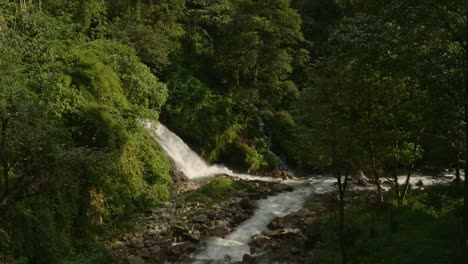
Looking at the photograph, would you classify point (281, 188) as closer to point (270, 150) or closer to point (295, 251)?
point (270, 150)

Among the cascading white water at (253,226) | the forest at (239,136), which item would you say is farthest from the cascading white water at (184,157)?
the cascading white water at (253,226)

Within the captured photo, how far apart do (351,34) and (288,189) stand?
15713 millimetres

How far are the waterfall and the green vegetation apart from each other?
2989 millimetres

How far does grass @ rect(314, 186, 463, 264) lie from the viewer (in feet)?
46.5

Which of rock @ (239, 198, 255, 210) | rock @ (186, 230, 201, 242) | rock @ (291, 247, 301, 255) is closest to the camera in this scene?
rock @ (291, 247, 301, 255)

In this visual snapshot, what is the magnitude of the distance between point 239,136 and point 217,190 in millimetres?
9237

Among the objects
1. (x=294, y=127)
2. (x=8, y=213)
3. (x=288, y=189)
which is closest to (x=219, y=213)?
(x=288, y=189)

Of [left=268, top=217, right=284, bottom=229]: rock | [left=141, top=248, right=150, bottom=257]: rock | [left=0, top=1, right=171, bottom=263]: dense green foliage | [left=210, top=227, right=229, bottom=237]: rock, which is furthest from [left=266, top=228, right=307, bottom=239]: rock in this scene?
[left=0, top=1, right=171, bottom=263]: dense green foliage

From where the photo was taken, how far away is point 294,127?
34.9 metres

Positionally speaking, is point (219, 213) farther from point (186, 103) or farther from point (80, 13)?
point (80, 13)

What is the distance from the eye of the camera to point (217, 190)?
24.6 m

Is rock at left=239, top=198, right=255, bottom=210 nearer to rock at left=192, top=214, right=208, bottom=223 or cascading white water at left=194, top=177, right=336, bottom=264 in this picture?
cascading white water at left=194, top=177, right=336, bottom=264

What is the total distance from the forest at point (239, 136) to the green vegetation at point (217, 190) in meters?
0.11

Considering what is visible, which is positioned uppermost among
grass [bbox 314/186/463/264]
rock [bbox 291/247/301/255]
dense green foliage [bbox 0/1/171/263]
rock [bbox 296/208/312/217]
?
dense green foliage [bbox 0/1/171/263]
